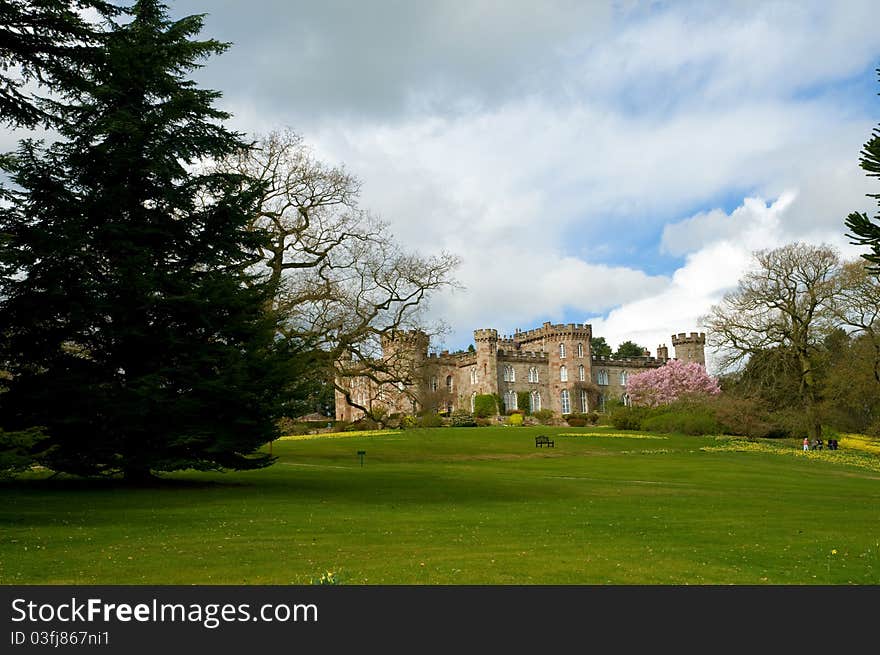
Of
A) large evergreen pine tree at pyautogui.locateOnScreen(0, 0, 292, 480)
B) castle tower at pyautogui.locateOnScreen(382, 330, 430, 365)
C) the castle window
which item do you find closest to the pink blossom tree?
the castle window

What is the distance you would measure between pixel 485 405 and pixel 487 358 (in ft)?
15.8

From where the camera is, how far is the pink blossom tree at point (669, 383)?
75.2 metres

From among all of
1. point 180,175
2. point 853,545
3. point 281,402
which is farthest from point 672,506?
point 180,175

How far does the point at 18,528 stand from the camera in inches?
515

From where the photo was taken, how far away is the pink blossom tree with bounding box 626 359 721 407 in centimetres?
7525

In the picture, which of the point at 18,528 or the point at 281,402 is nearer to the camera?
the point at 18,528

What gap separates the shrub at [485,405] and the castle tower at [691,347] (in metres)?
24.3

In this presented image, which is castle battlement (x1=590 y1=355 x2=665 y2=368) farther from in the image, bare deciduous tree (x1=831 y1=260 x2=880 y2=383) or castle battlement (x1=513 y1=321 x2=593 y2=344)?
bare deciduous tree (x1=831 y1=260 x2=880 y2=383)

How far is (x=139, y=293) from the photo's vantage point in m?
19.5

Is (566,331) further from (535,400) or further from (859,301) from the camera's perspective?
(859,301)

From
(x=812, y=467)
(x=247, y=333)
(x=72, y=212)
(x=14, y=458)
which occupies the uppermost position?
(x=72, y=212)

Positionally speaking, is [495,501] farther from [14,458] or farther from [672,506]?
[14,458]

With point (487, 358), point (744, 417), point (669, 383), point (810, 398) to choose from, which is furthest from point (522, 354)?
point (810, 398)
